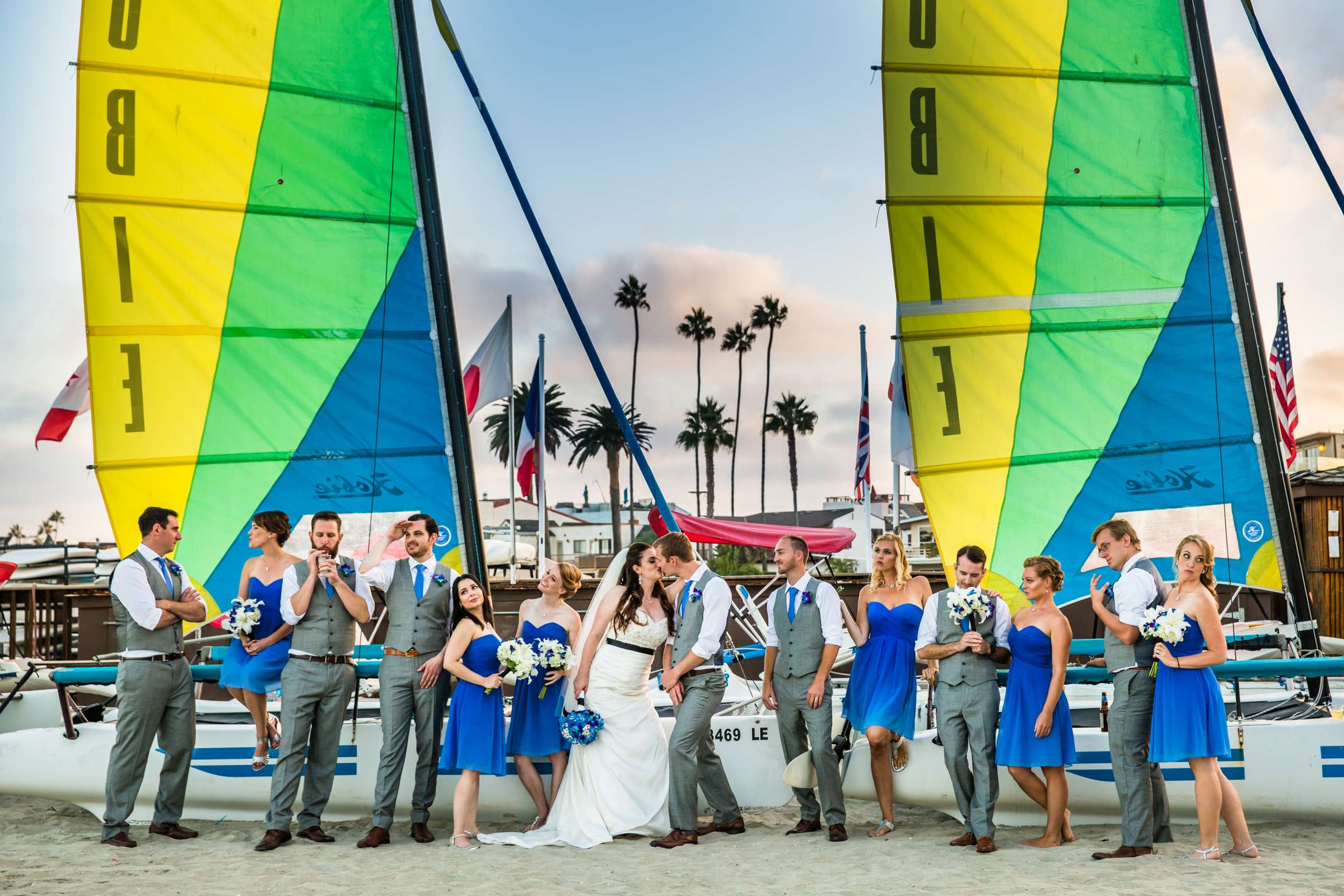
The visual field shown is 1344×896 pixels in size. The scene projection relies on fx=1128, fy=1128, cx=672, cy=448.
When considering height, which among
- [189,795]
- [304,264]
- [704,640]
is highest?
[304,264]

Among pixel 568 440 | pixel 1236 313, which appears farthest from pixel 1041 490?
pixel 568 440

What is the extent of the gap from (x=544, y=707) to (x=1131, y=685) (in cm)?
341

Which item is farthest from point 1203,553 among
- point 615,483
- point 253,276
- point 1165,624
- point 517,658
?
point 615,483

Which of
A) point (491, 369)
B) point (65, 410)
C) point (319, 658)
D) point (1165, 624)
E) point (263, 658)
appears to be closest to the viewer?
point (1165, 624)

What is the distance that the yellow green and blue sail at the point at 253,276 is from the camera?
8500 mm

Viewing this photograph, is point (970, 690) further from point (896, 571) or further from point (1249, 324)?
point (1249, 324)

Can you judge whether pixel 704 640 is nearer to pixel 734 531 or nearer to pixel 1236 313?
pixel 1236 313

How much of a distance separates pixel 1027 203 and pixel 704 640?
185 inches

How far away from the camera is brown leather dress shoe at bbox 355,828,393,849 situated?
6.62 meters

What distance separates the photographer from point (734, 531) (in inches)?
520

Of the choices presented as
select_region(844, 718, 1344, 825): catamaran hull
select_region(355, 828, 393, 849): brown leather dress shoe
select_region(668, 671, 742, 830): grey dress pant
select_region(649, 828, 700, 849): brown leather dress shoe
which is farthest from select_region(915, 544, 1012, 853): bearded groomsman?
select_region(355, 828, 393, 849): brown leather dress shoe

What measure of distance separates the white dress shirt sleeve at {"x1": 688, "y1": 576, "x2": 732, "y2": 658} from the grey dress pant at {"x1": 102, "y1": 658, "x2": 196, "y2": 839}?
3231 mm

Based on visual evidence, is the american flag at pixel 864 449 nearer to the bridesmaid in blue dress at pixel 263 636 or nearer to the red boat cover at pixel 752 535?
Result: the red boat cover at pixel 752 535

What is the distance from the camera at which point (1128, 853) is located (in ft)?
19.7
